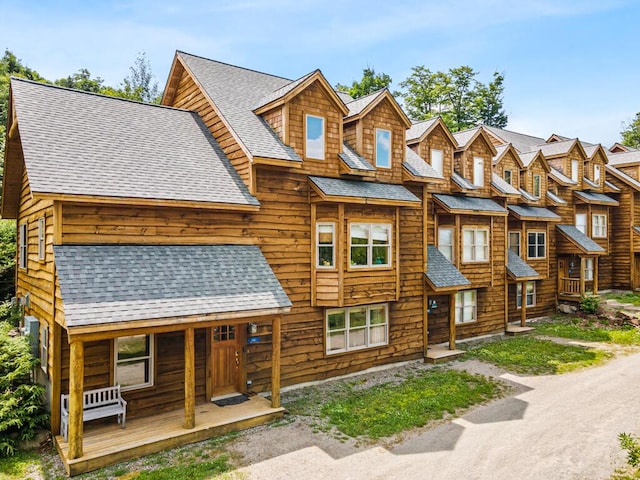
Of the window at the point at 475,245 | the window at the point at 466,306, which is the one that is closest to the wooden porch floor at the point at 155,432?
the window at the point at 466,306

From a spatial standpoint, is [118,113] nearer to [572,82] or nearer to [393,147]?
[393,147]

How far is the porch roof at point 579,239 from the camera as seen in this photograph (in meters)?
23.8

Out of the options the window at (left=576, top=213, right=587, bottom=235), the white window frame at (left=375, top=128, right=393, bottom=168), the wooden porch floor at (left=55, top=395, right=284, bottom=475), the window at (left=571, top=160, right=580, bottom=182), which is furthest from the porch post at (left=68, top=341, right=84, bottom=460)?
the window at (left=571, top=160, right=580, bottom=182)

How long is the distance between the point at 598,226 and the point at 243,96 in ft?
80.5

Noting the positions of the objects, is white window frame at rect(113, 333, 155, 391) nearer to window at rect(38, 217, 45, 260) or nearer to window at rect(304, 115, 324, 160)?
window at rect(38, 217, 45, 260)

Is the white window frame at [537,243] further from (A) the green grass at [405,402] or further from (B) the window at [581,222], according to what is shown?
(A) the green grass at [405,402]

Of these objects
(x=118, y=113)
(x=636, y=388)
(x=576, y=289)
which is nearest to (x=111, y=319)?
(x=118, y=113)

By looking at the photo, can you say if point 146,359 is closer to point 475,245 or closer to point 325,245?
point 325,245

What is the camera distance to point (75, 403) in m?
8.29

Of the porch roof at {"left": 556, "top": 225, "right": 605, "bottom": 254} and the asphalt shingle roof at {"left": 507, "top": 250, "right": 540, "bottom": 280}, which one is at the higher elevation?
the porch roof at {"left": 556, "top": 225, "right": 605, "bottom": 254}

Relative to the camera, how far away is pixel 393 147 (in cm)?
1569

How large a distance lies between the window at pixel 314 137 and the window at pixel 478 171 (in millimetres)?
9420

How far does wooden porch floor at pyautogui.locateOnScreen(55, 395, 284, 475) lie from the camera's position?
8445 mm

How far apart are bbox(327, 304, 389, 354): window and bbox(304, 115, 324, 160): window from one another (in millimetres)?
5135
